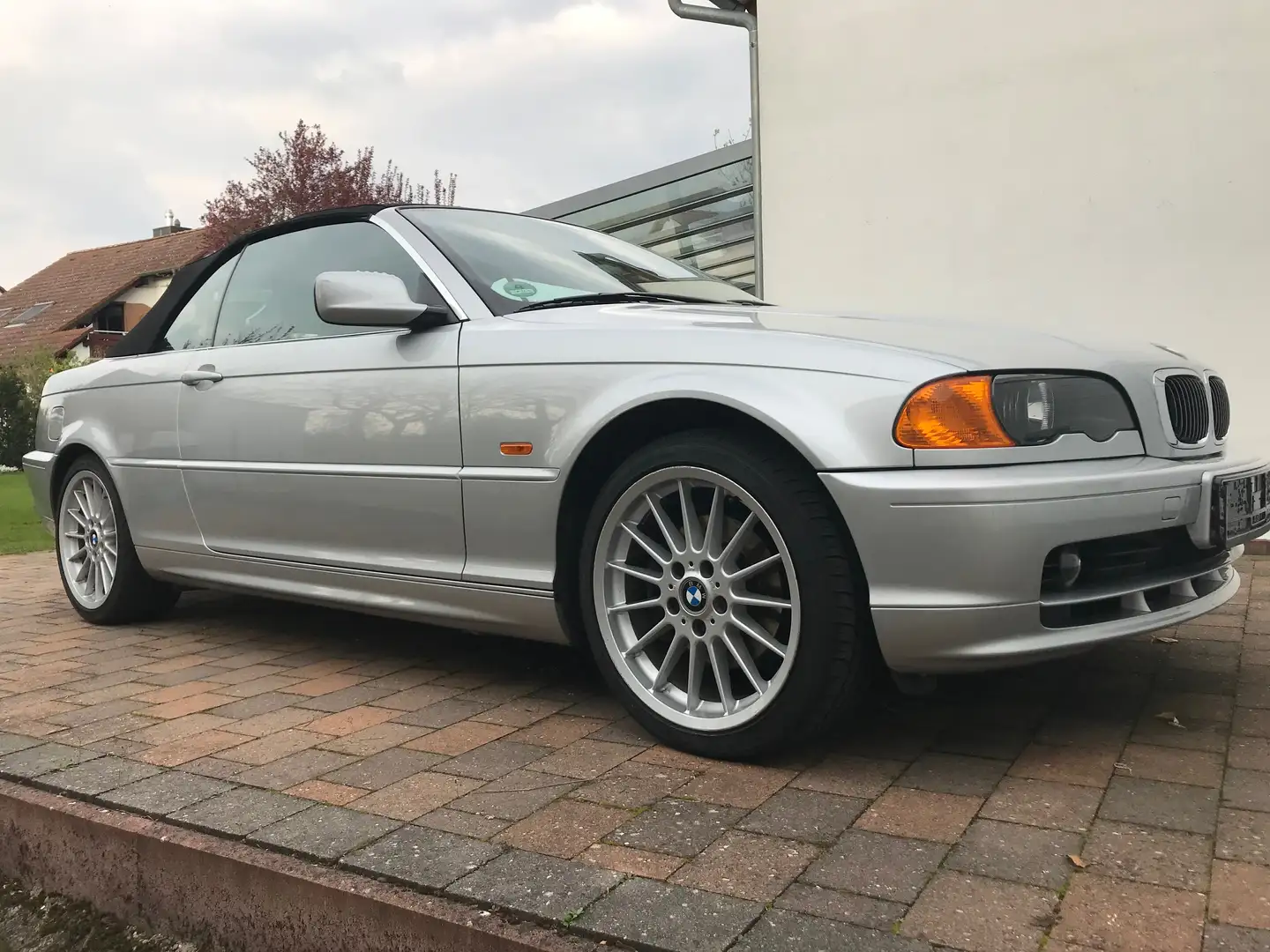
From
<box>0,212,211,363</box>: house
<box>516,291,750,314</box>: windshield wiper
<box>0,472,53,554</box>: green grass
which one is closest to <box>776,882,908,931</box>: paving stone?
<box>516,291,750,314</box>: windshield wiper

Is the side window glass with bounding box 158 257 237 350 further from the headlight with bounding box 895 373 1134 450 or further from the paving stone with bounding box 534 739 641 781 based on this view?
the headlight with bounding box 895 373 1134 450

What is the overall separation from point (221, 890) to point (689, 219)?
27.6 feet

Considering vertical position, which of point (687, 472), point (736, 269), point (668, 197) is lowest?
point (687, 472)

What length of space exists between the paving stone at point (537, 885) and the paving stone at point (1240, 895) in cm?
99

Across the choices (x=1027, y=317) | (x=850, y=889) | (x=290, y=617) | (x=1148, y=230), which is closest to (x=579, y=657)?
(x=290, y=617)

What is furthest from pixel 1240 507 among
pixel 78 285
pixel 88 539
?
pixel 78 285

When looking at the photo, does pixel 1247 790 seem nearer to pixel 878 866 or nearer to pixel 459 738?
pixel 878 866

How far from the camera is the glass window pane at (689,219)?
934cm

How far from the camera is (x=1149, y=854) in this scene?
1.96 meters

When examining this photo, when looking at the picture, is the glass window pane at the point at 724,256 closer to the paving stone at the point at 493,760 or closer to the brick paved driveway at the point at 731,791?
the brick paved driveway at the point at 731,791

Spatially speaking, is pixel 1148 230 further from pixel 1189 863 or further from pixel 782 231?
pixel 1189 863

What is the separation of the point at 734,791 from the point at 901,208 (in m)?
4.95

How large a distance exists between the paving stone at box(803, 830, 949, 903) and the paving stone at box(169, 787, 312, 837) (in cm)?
112

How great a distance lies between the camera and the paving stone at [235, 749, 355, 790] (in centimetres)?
249
